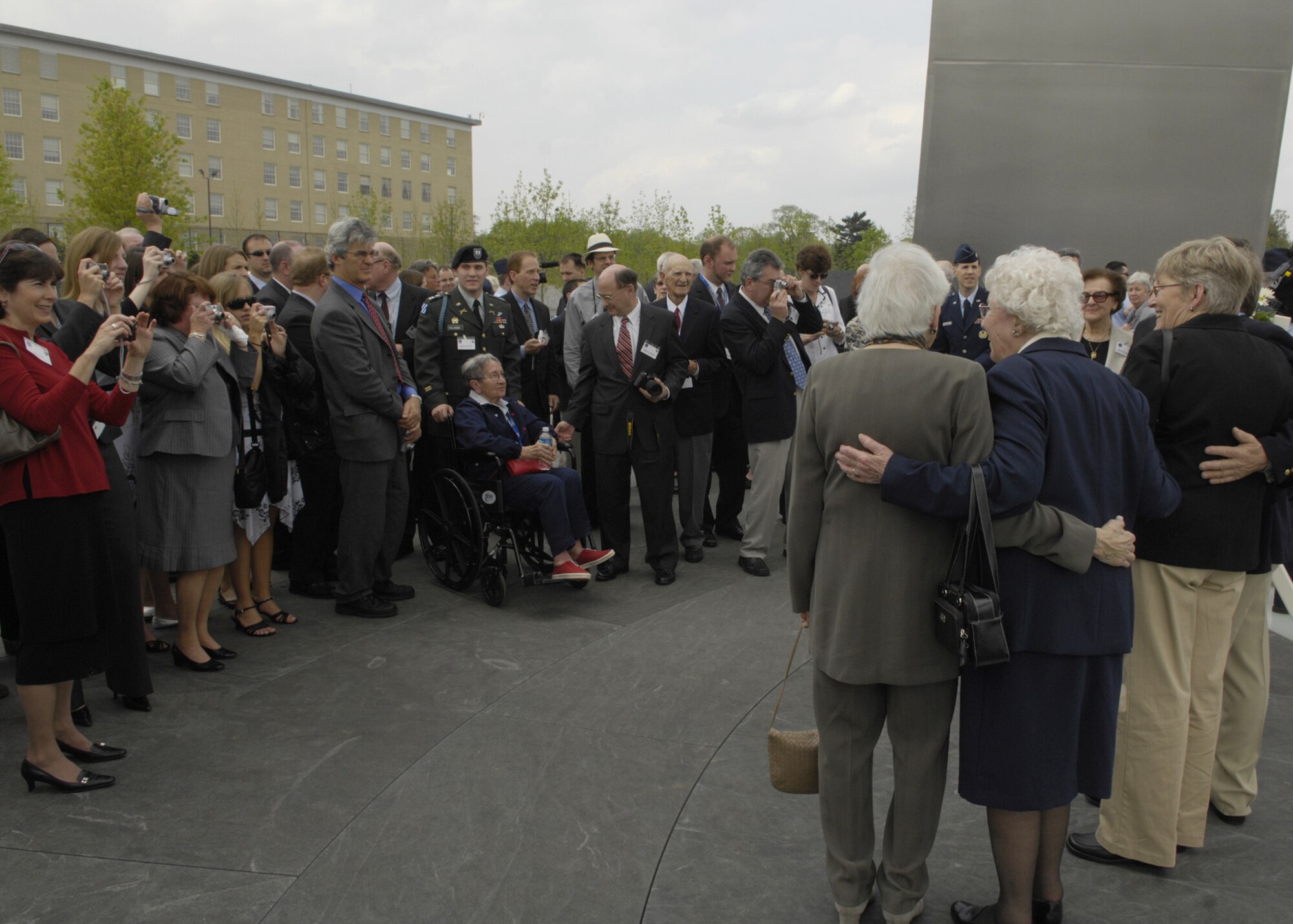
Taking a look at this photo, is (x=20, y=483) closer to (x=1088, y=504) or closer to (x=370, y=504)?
(x=370, y=504)

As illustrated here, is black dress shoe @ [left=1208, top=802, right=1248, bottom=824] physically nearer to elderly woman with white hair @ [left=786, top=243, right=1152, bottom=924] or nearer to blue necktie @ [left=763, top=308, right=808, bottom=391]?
elderly woman with white hair @ [left=786, top=243, right=1152, bottom=924]

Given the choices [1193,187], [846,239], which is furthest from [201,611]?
[846,239]

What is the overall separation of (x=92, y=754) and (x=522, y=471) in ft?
8.89

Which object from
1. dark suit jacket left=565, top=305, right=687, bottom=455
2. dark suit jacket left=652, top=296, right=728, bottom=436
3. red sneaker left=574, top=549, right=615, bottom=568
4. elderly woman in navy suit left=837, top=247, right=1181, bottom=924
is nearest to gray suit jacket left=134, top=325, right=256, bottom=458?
red sneaker left=574, top=549, right=615, bottom=568

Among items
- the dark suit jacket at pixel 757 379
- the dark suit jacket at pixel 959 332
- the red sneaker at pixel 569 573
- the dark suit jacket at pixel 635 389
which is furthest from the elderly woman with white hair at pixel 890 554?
the dark suit jacket at pixel 959 332

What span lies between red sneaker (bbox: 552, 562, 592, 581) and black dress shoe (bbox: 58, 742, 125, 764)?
2426mm

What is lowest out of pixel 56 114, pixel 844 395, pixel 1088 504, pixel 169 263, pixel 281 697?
pixel 281 697

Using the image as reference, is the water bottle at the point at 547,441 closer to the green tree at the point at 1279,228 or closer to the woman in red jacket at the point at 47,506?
the woman in red jacket at the point at 47,506

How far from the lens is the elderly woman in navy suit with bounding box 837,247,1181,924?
7.72 ft

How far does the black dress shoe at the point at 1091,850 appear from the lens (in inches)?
118

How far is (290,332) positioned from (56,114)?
71702mm

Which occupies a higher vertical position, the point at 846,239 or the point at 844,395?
the point at 846,239

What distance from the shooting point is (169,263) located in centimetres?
453

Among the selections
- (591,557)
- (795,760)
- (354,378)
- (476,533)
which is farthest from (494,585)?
(795,760)
